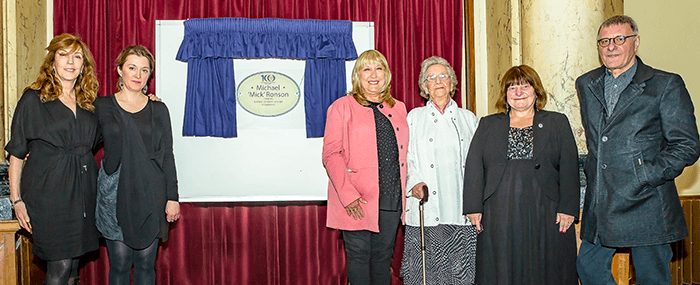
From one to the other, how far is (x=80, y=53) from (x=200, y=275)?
1898 millimetres

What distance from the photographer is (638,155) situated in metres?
2.06

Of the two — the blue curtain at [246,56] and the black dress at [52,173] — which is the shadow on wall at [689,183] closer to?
the blue curtain at [246,56]

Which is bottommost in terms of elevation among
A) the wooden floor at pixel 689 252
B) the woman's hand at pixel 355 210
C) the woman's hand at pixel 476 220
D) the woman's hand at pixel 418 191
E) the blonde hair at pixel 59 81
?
the wooden floor at pixel 689 252

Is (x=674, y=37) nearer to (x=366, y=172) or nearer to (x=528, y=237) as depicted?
(x=528, y=237)

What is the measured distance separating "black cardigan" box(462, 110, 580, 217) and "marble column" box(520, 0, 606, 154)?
58 cm

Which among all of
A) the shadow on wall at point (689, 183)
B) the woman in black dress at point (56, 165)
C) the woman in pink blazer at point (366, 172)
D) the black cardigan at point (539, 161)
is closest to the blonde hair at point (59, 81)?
the woman in black dress at point (56, 165)

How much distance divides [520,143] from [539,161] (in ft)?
0.44

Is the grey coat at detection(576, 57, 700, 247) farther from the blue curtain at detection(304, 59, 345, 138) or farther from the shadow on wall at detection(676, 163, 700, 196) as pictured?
the blue curtain at detection(304, 59, 345, 138)

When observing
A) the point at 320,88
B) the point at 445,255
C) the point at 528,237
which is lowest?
the point at 445,255

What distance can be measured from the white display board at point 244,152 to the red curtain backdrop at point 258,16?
13cm

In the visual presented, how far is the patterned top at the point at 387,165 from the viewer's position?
2.42 m

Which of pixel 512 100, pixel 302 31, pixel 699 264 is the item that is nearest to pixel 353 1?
pixel 302 31

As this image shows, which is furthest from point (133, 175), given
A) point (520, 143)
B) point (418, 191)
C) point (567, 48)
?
point (567, 48)

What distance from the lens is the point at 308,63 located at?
133 inches
